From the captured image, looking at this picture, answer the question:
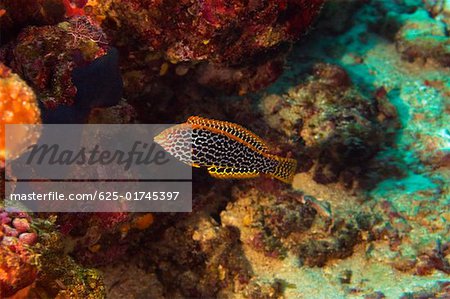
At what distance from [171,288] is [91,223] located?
1.53 meters

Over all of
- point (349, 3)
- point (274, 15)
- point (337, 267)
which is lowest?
point (337, 267)

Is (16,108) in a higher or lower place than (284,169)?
higher

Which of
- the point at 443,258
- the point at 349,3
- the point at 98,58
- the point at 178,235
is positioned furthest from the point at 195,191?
the point at 349,3

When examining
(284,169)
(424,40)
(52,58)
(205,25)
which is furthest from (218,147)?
(424,40)

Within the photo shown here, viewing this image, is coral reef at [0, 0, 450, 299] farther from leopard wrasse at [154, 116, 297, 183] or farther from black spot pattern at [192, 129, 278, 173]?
black spot pattern at [192, 129, 278, 173]

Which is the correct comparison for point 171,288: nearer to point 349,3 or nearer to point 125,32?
point 125,32

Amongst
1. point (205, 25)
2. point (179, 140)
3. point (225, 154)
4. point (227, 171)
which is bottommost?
point (227, 171)

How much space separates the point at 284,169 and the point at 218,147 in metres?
0.93

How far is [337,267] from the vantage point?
534cm

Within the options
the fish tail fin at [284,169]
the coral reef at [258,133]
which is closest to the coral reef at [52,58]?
the coral reef at [258,133]

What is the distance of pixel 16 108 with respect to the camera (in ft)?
10.0

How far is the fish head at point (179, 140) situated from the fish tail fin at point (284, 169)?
3.43ft
